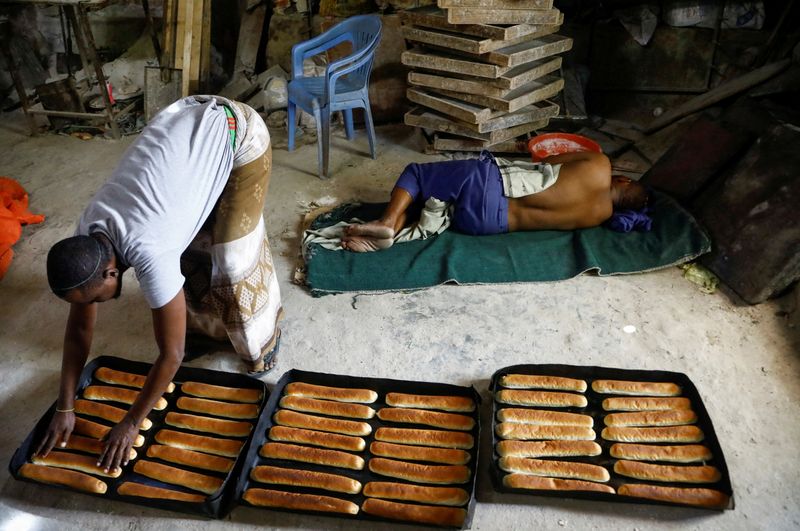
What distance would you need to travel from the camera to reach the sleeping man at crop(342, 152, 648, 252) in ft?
11.8

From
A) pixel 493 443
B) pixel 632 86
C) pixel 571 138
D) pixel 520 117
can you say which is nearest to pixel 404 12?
pixel 520 117

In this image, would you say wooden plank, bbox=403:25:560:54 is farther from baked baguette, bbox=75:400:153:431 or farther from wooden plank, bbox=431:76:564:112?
baked baguette, bbox=75:400:153:431

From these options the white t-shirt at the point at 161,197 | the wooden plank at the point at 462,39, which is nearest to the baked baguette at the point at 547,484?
the white t-shirt at the point at 161,197

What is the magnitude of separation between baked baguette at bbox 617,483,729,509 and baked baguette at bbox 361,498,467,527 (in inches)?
26.0

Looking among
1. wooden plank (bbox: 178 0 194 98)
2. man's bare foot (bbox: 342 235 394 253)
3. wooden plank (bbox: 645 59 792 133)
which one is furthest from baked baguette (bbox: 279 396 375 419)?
wooden plank (bbox: 178 0 194 98)

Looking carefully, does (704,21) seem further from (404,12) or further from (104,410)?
(104,410)

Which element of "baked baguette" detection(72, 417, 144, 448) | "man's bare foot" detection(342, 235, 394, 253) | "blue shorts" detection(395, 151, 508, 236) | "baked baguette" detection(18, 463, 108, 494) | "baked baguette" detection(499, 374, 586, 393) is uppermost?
"blue shorts" detection(395, 151, 508, 236)

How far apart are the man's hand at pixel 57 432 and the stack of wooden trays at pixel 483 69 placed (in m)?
3.44

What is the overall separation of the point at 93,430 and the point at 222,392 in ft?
1.81

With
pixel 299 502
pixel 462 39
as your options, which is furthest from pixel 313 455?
pixel 462 39

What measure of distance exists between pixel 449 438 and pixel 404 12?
3.57 m

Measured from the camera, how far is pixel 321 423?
250cm

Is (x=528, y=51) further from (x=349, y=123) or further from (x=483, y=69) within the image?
(x=349, y=123)

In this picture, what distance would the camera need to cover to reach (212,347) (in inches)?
122
